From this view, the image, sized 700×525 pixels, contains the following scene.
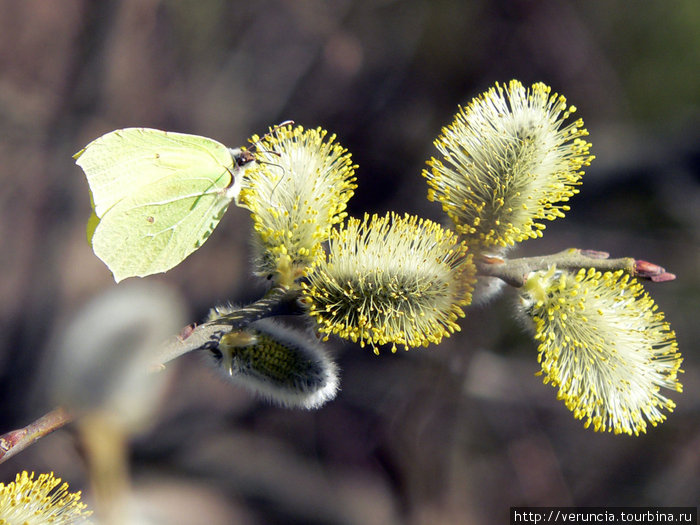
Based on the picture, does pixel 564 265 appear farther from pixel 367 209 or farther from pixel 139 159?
pixel 367 209

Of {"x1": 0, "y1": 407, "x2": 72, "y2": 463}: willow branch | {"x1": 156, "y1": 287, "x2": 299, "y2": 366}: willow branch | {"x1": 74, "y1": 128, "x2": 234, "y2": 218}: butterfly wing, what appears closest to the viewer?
{"x1": 0, "y1": 407, "x2": 72, "y2": 463}: willow branch

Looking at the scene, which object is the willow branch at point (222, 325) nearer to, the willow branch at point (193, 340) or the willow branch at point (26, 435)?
the willow branch at point (193, 340)

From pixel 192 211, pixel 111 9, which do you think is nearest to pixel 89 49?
pixel 111 9

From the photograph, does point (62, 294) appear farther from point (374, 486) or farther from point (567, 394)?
point (567, 394)

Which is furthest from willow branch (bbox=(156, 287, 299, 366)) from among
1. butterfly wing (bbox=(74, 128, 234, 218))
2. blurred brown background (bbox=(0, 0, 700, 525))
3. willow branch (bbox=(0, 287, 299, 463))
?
blurred brown background (bbox=(0, 0, 700, 525))

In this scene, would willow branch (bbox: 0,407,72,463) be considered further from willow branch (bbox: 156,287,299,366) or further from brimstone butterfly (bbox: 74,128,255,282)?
brimstone butterfly (bbox: 74,128,255,282)

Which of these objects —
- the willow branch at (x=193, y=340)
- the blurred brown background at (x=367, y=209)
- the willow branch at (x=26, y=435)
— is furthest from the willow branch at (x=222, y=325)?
the blurred brown background at (x=367, y=209)

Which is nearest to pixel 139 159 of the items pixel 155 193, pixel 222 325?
pixel 155 193
